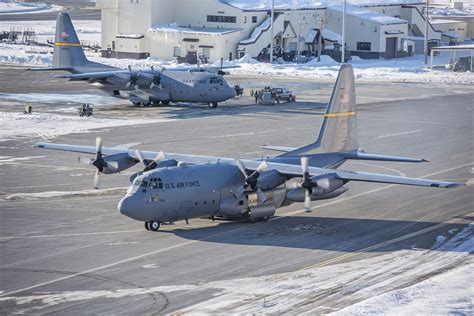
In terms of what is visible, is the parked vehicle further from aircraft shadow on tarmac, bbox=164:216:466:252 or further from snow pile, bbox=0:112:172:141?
aircraft shadow on tarmac, bbox=164:216:466:252

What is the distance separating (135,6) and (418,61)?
41.7 meters

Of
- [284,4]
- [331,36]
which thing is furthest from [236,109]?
[284,4]

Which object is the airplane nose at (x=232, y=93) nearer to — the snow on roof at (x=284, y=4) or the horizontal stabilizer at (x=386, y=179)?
the snow on roof at (x=284, y=4)

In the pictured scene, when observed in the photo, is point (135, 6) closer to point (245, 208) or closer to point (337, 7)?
point (337, 7)

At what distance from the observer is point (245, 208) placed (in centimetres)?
4106

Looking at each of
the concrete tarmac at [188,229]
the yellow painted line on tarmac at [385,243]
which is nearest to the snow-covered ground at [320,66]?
the concrete tarmac at [188,229]

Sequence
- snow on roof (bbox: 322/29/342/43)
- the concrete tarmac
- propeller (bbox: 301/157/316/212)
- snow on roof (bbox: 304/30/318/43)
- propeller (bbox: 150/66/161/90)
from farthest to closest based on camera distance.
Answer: snow on roof (bbox: 322/29/342/43), snow on roof (bbox: 304/30/318/43), propeller (bbox: 150/66/161/90), propeller (bbox: 301/157/316/212), the concrete tarmac

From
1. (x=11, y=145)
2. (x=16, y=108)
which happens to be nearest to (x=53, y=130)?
(x=11, y=145)

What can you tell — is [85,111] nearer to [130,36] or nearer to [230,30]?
[230,30]

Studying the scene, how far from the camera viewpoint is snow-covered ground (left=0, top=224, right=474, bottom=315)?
30.1 metres

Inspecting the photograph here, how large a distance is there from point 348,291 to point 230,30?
101510 millimetres

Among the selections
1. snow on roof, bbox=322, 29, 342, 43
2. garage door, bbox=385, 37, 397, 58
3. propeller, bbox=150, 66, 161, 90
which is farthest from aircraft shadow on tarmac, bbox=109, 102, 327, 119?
garage door, bbox=385, 37, 397, 58

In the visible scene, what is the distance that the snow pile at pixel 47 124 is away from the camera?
230ft

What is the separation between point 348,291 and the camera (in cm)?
3212
